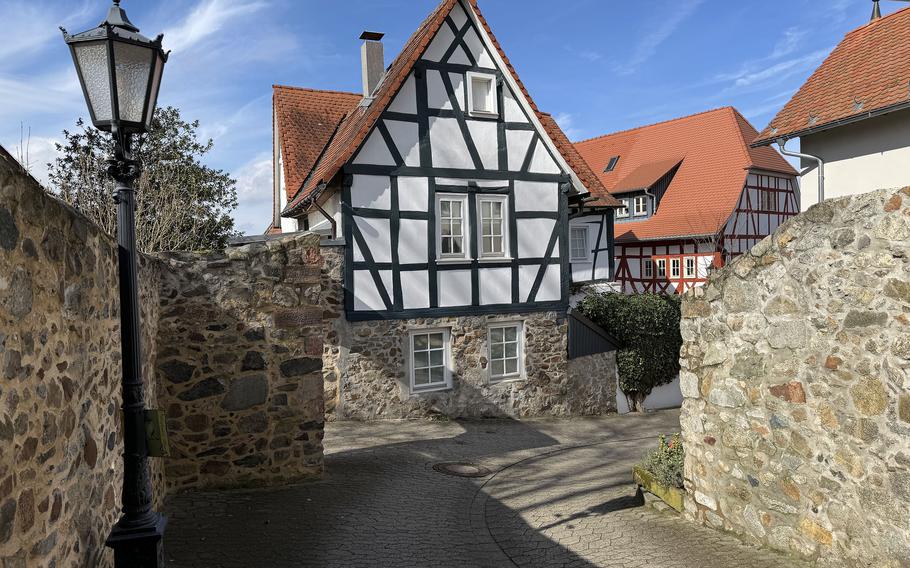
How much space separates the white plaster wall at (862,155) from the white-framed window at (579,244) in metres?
7.70

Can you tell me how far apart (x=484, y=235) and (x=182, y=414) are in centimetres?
802

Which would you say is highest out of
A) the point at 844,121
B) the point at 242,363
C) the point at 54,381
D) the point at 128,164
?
the point at 844,121

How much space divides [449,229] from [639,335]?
213 inches

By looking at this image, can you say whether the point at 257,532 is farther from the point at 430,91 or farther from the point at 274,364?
the point at 430,91

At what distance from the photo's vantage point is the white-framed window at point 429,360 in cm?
1312

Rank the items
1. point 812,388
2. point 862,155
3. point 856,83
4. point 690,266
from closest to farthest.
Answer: point 812,388 < point 862,155 < point 856,83 < point 690,266

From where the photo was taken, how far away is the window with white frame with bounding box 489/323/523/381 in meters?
13.9

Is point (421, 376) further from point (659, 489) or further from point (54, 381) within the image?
point (54, 381)

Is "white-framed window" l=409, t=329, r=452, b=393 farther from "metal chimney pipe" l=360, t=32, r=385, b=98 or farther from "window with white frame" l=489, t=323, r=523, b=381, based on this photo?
"metal chimney pipe" l=360, t=32, r=385, b=98

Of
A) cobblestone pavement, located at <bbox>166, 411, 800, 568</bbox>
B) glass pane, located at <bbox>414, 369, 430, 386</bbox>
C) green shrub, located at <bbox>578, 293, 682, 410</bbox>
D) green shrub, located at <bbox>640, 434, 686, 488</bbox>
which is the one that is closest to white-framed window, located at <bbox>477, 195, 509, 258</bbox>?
glass pane, located at <bbox>414, 369, 430, 386</bbox>

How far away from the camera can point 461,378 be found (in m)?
13.5

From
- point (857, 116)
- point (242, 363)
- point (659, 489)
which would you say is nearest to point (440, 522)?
point (659, 489)

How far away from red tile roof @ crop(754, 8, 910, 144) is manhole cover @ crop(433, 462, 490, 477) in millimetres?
8324

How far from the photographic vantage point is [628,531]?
6.59 meters
